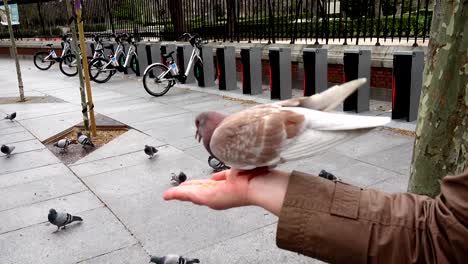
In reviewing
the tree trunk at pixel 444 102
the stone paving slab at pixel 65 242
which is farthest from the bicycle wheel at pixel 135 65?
the tree trunk at pixel 444 102

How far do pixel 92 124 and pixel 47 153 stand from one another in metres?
0.91

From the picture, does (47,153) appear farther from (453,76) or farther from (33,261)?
(453,76)

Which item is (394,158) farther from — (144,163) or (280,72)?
(280,72)

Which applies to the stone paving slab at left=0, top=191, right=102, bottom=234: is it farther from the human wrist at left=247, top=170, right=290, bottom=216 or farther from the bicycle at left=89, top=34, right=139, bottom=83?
the bicycle at left=89, top=34, right=139, bottom=83

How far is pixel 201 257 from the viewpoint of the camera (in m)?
3.74

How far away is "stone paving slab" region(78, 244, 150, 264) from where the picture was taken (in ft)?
12.3

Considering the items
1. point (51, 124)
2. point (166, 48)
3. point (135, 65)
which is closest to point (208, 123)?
point (51, 124)

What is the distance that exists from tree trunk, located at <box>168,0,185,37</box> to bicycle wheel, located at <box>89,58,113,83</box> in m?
2.90

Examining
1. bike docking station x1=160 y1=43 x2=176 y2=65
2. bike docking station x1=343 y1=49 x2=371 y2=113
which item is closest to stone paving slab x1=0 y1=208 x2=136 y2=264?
bike docking station x1=343 y1=49 x2=371 y2=113

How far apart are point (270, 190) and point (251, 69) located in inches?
366

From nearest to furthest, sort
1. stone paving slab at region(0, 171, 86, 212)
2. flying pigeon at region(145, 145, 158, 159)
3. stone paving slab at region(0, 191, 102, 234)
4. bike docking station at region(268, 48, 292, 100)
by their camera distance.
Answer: stone paving slab at region(0, 191, 102, 234) < stone paving slab at region(0, 171, 86, 212) < flying pigeon at region(145, 145, 158, 159) < bike docking station at region(268, 48, 292, 100)

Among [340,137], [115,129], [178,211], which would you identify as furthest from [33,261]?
[115,129]

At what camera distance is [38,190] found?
5363 mm

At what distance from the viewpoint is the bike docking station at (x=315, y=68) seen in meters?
8.98
